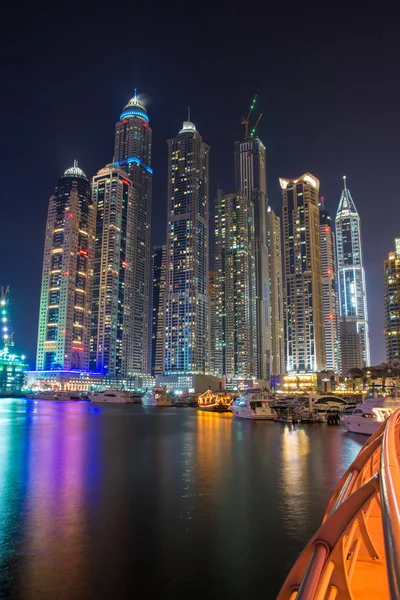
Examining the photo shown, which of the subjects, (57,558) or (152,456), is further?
(152,456)

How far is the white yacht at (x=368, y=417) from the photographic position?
54.3 meters

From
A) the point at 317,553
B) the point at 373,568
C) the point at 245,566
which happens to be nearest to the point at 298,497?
the point at 245,566

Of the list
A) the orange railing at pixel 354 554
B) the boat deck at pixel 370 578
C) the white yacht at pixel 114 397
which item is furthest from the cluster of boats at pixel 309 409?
the orange railing at pixel 354 554

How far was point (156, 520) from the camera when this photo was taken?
19500mm

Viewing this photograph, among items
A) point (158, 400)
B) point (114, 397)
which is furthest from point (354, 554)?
point (114, 397)

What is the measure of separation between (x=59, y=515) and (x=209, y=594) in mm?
10234

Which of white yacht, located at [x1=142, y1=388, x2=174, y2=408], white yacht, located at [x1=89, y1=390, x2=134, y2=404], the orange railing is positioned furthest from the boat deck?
white yacht, located at [x1=89, y1=390, x2=134, y2=404]

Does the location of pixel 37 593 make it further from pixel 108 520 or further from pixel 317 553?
pixel 317 553

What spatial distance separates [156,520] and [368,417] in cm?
4506

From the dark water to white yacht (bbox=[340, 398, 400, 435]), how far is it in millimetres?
17118

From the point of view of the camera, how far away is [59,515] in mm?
20188

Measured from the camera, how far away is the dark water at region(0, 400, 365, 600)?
13461 mm

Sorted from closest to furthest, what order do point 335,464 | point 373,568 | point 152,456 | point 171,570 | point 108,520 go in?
point 373,568, point 171,570, point 108,520, point 335,464, point 152,456

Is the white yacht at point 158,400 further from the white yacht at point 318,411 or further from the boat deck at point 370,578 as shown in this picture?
the boat deck at point 370,578
